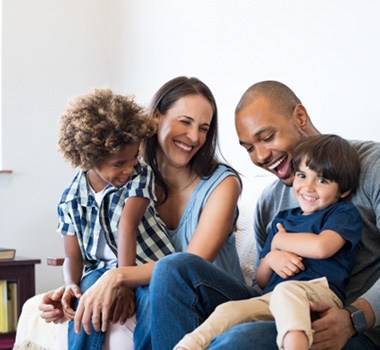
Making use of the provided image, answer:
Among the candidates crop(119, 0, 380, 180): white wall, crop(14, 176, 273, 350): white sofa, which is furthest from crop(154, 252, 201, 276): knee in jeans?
crop(119, 0, 380, 180): white wall

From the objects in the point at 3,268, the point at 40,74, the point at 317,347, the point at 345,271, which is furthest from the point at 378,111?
the point at 40,74

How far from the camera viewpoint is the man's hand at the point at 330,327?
59.8 inches

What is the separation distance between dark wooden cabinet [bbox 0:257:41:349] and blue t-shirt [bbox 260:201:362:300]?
1.82 meters

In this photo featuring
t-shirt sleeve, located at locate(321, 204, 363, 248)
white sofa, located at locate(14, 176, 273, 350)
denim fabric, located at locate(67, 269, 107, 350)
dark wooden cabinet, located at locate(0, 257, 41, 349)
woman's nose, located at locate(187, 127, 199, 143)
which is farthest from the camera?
dark wooden cabinet, located at locate(0, 257, 41, 349)

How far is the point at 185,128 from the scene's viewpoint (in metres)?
→ 2.16

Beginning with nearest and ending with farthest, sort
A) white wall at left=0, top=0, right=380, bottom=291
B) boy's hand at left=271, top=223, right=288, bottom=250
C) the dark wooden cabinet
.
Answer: boy's hand at left=271, top=223, right=288, bottom=250, white wall at left=0, top=0, right=380, bottom=291, the dark wooden cabinet

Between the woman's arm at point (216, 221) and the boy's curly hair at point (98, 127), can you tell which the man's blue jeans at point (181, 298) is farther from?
the boy's curly hair at point (98, 127)

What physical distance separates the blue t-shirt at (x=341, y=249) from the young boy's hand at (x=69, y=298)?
50 centimetres

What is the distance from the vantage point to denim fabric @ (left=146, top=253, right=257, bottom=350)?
164 centimetres

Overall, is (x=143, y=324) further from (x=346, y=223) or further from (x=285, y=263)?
(x=346, y=223)

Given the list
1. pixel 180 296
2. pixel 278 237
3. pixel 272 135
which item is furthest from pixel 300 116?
pixel 180 296

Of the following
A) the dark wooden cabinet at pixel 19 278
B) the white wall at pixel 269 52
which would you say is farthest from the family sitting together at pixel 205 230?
the dark wooden cabinet at pixel 19 278

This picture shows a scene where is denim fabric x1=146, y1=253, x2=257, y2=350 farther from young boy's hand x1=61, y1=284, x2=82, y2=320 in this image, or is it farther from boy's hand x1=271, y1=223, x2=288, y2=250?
young boy's hand x1=61, y1=284, x2=82, y2=320

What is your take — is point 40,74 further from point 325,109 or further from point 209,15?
point 325,109
